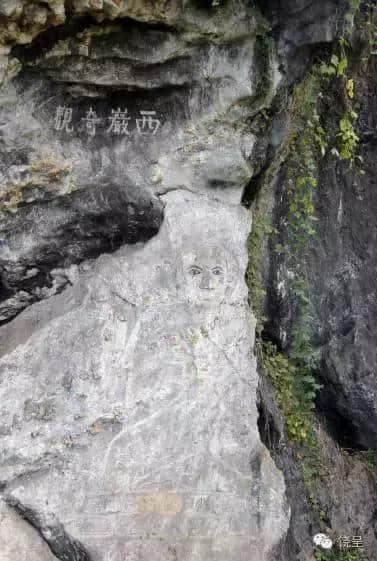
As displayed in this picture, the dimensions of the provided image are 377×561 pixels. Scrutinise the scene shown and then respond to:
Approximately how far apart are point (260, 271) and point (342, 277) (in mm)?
730

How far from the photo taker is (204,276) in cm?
383

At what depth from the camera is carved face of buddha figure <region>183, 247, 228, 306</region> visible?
3803mm

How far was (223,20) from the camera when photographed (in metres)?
3.60

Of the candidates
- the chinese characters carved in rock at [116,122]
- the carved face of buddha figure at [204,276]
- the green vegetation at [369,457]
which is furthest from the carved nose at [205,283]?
the green vegetation at [369,457]

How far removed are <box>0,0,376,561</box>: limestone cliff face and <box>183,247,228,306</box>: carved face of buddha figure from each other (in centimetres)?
1

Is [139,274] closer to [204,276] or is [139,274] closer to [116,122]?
[204,276]

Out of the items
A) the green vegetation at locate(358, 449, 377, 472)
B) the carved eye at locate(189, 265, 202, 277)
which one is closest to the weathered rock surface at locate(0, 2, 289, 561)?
the carved eye at locate(189, 265, 202, 277)

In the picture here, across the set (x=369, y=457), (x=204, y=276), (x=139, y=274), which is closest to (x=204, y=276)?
(x=204, y=276)

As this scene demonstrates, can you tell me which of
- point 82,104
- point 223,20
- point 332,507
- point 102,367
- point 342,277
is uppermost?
point 223,20

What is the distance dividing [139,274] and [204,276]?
37 centimetres

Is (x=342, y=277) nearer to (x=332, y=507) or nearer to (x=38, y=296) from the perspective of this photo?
(x=332, y=507)

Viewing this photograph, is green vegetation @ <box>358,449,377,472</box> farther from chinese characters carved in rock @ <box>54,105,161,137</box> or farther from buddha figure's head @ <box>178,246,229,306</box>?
chinese characters carved in rock @ <box>54,105,161,137</box>

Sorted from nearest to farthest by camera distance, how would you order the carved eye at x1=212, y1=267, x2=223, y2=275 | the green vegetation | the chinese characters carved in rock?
the chinese characters carved in rock < the carved eye at x1=212, y1=267, x2=223, y2=275 < the green vegetation

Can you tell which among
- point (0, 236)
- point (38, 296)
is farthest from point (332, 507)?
point (0, 236)
